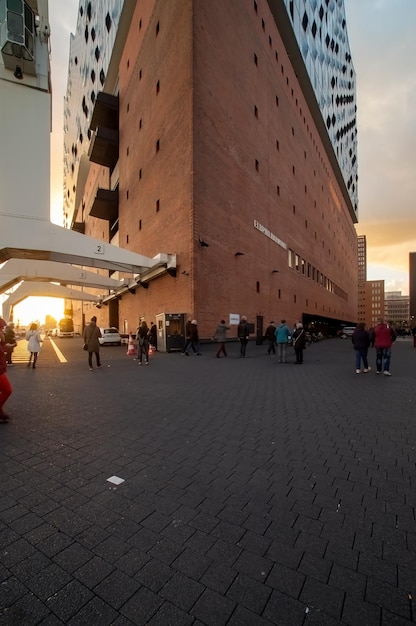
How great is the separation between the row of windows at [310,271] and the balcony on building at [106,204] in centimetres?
1909

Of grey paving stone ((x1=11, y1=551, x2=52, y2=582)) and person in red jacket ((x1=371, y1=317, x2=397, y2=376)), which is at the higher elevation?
person in red jacket ((x1=371, y1=317, x2=397, y2=376))

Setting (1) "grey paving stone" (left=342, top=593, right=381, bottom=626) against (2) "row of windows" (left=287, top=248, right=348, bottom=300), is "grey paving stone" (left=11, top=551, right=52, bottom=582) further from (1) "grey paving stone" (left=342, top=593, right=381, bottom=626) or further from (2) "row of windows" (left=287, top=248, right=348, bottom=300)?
(2) "row of windows" (left=287, top=248, right=348, bottom=300)

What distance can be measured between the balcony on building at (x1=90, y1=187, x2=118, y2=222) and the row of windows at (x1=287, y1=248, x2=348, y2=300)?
19.1 metres

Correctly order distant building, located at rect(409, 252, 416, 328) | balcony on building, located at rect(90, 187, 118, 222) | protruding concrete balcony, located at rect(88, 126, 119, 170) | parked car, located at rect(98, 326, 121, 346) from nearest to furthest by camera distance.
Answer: parked car, located at rect(98, 326, 121, 346), protruding concrete balcony, located at rect(88, 126, 119, 170), balcony on building, located at rect(90, 187, 118, 222), distant building, located at rect(409, 252, 416, 328)

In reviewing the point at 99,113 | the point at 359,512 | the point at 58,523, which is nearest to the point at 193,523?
A: the point at 58,523

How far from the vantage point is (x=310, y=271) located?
40594mm

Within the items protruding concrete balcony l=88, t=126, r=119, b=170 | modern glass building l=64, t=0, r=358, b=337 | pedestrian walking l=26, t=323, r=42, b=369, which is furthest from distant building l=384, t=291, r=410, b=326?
pedestrian walking l=26, t=323, r=42, b=369

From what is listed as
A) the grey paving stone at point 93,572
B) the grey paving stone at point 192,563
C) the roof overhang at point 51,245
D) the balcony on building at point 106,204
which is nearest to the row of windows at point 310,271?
the roof overhang at point 51,245

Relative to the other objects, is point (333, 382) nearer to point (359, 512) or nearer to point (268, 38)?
point (359, 512)

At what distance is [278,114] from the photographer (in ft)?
97.3

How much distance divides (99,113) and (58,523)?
38.6 m

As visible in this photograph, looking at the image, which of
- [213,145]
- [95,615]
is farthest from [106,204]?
[95,615]

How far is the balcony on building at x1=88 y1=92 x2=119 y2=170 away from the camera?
31766mm

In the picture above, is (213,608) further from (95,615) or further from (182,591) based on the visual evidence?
(95,615)
